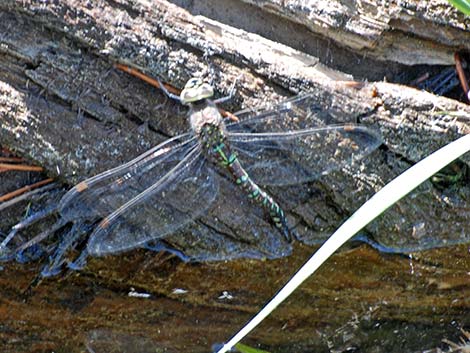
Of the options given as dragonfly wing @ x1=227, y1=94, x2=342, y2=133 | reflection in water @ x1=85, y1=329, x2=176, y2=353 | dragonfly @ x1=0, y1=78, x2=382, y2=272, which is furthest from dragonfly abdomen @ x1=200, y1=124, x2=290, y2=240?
reflection in water @ x1=85, y1=329, x2=176, y2=353

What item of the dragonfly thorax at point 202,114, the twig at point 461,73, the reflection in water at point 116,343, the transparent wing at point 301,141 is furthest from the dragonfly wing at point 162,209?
the twig at point 461,73

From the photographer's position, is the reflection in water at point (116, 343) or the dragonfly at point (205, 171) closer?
the dragonfly at point (205, 171)

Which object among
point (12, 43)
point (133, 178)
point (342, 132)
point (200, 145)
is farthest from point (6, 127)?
point (342, 132)

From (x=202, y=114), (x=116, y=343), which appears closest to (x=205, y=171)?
(x=202, y=114)

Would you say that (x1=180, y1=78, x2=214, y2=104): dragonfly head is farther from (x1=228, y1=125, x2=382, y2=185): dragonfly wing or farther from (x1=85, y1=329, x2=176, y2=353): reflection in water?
(x1=85, y1=329, x2=176, y2=353): reflection in water

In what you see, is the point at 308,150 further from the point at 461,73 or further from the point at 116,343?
the point at 116,343

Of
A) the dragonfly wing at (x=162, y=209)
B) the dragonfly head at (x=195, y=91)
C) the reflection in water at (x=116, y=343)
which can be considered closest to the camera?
the dragonfly head at (x=195, y=91)

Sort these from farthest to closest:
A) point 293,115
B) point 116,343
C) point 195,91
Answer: point 116,343, point 293,115, point 195,91

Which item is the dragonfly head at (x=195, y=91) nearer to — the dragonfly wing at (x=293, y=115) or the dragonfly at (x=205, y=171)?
the dragonfly at (x=205, y=171)
